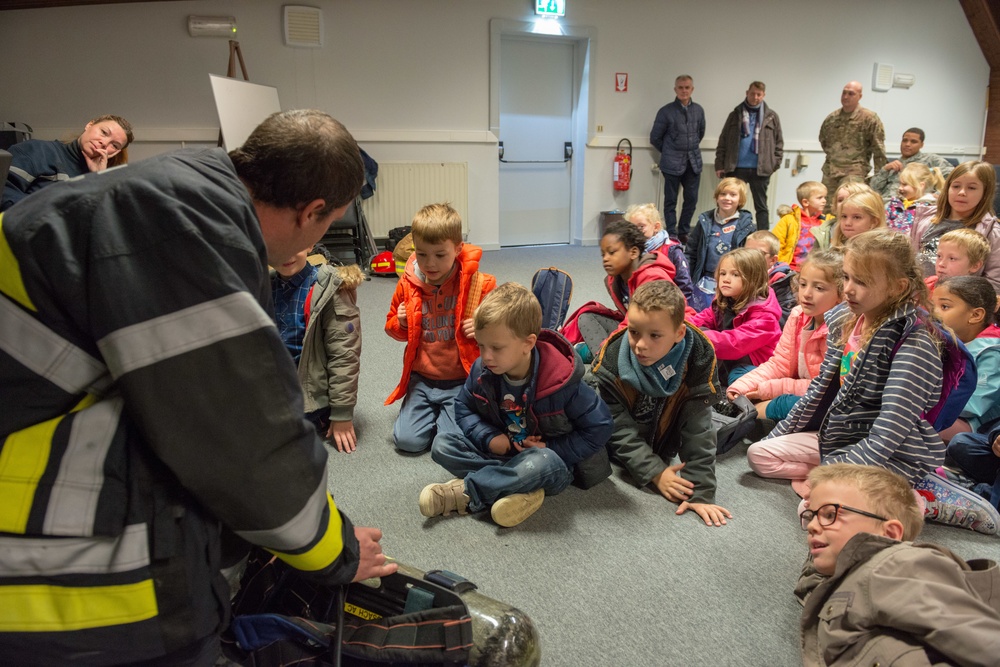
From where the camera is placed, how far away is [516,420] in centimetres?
207

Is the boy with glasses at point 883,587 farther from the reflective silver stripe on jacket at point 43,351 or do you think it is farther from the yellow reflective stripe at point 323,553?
the reflective silver stripe on jacket at point 43,351

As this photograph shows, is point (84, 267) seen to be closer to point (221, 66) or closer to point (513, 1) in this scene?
point (221, 66)

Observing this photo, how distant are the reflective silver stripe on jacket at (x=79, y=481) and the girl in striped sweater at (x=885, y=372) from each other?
1.84 m

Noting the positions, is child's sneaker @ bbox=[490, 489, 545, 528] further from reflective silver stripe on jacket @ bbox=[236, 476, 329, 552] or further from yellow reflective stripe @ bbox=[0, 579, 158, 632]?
yellow reflective stripe @ bbox=[0, 579, 158, 632]

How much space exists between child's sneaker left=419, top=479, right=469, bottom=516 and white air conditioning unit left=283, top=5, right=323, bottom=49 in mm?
5532

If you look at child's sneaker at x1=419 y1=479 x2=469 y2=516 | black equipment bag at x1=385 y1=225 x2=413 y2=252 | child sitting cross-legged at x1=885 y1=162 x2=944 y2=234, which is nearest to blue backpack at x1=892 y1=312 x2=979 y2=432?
child's sneaker at x1=419 y1=479 x2=469 y2=516

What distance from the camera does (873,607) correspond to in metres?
1.16

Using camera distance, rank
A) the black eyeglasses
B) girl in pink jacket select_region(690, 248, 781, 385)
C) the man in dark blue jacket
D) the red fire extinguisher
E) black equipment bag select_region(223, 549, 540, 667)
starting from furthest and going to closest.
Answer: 1. the red fire extinguisher
2. the man in dark blue jacket
3. girl in pink jacket select_region(690, 248, 781, 385)
4. the black eyeglasses
5. black equipment bag select_region(223, 549, 540, 667)

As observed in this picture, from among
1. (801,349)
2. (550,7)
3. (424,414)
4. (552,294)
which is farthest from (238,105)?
(801,349)

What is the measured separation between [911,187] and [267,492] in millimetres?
5183

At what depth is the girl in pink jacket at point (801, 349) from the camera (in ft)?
8.21

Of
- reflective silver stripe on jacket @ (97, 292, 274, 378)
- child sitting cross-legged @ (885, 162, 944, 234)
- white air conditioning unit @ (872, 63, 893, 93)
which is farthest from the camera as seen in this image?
white air conditioning unit @ (872, 63, 893, 93)

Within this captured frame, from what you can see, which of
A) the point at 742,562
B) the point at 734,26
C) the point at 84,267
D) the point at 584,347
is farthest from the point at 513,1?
the point at 84,267

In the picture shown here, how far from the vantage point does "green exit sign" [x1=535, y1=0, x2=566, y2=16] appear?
670 centimetres
